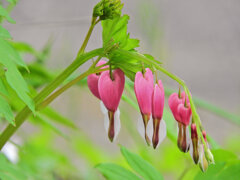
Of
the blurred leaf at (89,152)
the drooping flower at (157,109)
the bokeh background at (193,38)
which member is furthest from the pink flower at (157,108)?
the bokeh background at (193,38)

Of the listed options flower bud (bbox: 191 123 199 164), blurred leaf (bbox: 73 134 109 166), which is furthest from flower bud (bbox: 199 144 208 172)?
blurred leaf (bbox: 73 134 109 166)

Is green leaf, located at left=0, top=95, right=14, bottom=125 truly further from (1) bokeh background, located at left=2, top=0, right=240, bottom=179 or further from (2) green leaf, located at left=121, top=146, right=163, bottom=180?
(1) bokeh background, located at left=2, top=0, right=240, bottom=179

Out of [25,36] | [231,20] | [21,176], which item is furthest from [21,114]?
[231,20]

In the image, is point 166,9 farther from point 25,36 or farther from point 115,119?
point 115,119

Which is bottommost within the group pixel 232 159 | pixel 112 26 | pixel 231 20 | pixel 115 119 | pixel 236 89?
pixel 236 89

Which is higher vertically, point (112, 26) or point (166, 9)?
point (112, 26)

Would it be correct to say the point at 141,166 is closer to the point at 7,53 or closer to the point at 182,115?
the point at 182,115
